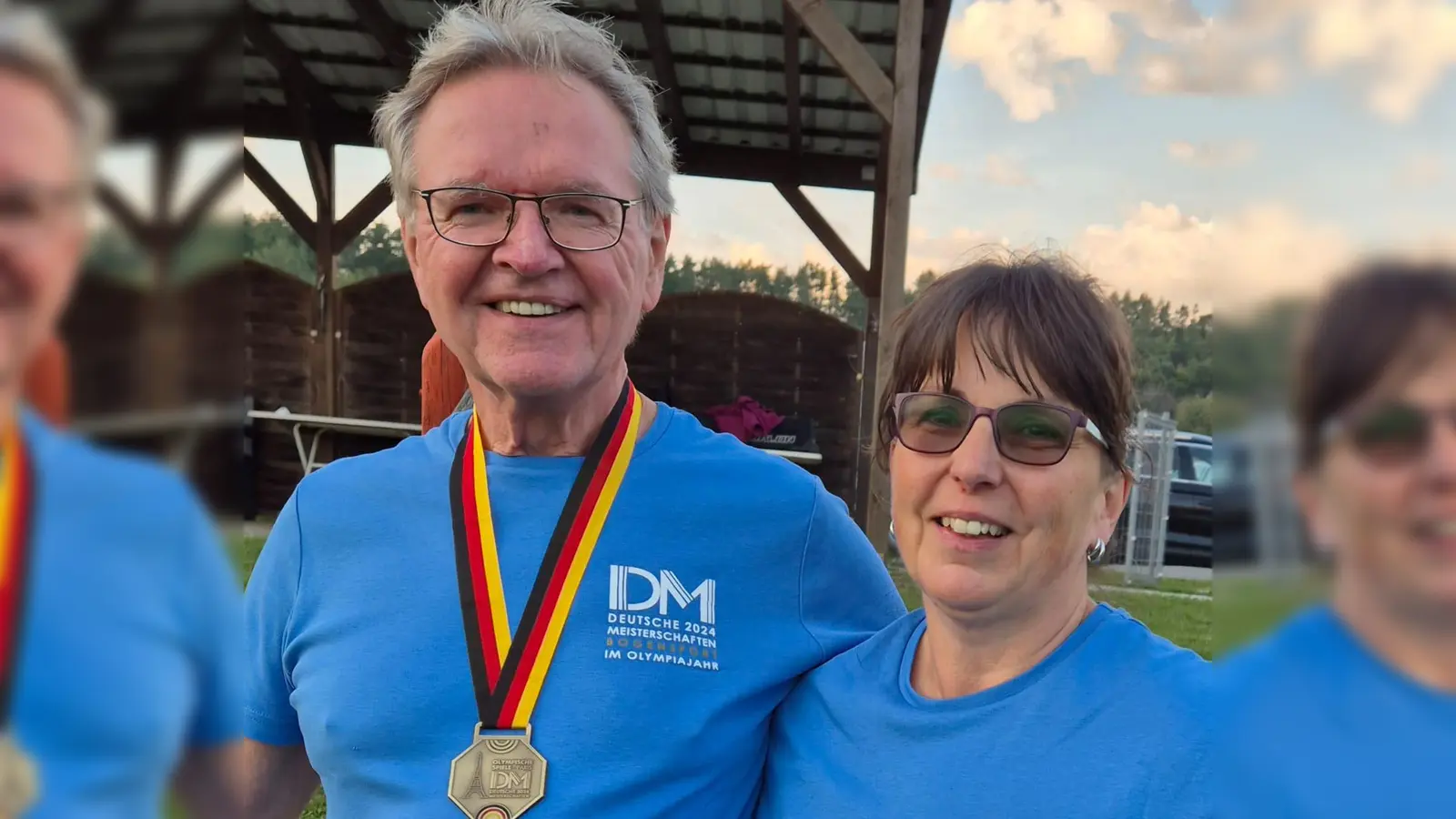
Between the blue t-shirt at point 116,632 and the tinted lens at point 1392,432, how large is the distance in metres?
0.38

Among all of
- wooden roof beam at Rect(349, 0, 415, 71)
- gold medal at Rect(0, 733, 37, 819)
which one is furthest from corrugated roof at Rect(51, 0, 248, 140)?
wooden roof beam at Rect(349, 0, 415, 71)

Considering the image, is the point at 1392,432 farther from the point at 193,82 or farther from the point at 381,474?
the point at 381,474

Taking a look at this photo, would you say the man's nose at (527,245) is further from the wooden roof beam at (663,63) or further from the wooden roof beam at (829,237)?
the wooden roof beam at (829,237)

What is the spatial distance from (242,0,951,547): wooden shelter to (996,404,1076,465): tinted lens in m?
4.72

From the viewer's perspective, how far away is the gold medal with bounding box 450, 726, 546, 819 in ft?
4.50

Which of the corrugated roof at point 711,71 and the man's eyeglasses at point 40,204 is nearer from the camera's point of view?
the man's eyeglasses at point 40,204

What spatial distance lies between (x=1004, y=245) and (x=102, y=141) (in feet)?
4.85

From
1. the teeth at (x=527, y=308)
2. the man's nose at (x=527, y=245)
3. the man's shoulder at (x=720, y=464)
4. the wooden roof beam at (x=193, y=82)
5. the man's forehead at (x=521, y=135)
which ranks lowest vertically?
the man's shoulder at (x=720, y=464)

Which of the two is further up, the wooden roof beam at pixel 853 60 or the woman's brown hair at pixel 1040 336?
the wooden roof beam at pixel 853 60

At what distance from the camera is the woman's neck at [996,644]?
1419 mm

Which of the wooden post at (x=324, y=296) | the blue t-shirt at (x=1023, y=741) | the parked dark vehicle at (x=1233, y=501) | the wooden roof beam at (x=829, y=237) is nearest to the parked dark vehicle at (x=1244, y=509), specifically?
the parked dark vehicle at (x=1233, y=501)

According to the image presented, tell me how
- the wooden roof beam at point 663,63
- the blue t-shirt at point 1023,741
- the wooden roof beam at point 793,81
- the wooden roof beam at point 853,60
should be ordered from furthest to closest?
the wooden roof beam at point 663,63
the wooden roof beam at point 793,81
the wooden roof beam at point 853,60
the blue t-shirt at point 1023,741

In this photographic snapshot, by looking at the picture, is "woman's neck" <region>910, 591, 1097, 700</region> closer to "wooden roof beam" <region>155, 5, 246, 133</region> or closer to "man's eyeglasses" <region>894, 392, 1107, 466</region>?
"man's eyeglasses" <region>894, 392, 1107, 466</region>

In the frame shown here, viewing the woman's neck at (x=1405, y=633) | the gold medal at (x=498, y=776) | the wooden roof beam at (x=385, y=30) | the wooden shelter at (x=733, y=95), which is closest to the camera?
the woman's neck at (x=1405, y=633)
